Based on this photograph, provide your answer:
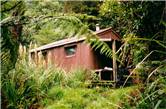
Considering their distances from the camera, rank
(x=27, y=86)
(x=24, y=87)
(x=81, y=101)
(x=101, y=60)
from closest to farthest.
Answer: (x=24, y=87), (x=27, y=86), (x=81, y=101), (x=101, y=60)

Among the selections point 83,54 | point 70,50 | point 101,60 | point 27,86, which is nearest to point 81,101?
point 27,86

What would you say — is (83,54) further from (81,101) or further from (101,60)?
(81,101)

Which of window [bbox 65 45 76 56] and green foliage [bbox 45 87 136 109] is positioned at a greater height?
green foliage [bbox 45 87 136 109]

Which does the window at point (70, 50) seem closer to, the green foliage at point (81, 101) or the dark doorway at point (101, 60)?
the dark doorway at point (101, 60)

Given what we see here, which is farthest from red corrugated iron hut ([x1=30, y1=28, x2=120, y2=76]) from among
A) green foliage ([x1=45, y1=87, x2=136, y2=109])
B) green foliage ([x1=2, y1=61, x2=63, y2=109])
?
green foliage ([x1=2, y1=61, x2=63, y2=109])

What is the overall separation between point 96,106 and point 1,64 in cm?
635

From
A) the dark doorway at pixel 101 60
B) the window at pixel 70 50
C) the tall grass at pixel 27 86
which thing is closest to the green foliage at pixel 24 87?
the tall grass at pixel 27 86

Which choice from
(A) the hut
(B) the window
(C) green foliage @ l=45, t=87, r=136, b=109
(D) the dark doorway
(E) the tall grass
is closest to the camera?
(E) the tall grass

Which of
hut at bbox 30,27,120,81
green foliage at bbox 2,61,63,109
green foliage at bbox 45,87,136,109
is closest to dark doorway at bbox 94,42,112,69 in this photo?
hut at bbox 30,27,120,81

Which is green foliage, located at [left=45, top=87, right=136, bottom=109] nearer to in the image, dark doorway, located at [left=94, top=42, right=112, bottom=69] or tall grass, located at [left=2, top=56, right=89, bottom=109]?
tall grass, located at [left=2, top=56, right=89, bottom=109]

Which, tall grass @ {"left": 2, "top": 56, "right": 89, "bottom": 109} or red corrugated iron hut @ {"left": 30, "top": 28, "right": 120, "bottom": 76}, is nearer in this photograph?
tall grass @ {"left": 2, "top": 56, "right": 89, "bottom": 109}

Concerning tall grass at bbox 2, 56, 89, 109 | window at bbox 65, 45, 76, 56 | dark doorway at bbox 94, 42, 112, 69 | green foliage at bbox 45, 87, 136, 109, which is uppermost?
tall grass at bbox 2, 56, 89, 109

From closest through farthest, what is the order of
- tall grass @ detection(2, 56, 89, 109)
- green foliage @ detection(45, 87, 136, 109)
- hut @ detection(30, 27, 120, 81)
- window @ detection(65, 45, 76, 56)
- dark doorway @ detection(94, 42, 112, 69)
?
tall grass @ detection(2, 56, 89, 109)
green foliage @ detection(45, 87, 136, 109)
hut @ detection(30, 27, 120, 81)
dark doorway @ detection(94, 42, 112, 69)
window @ detection(65, 45, 76, 56)

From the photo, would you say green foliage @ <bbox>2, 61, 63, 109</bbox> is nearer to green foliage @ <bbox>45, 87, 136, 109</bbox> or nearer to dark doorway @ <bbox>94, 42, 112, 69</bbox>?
green foliage @ <bbox>45, 87, 136, 109</bbox>
